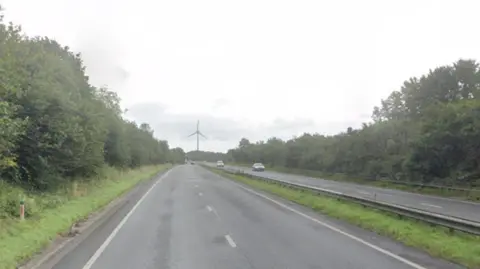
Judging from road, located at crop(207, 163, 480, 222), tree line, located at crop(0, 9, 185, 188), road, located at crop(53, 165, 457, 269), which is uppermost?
tree line, located at crop(0, 9, 185, 188)

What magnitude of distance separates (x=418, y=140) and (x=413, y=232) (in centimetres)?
3223

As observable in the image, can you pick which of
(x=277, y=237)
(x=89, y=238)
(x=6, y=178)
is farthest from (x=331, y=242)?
(x=6, y=178)

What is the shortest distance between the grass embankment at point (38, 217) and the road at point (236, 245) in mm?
992

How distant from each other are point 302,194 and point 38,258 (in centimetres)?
2209

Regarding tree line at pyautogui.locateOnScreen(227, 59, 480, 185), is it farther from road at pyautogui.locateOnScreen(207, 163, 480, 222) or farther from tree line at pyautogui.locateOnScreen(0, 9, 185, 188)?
tree line at pyautogui.locateOnScreen(0, 9, 185, 188)

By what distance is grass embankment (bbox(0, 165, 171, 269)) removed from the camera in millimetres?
12750

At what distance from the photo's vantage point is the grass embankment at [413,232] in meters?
12.7

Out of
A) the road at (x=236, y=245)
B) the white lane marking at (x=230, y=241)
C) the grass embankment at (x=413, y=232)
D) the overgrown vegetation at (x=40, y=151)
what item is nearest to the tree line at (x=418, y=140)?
the grass embankment at (x=413, y=232)

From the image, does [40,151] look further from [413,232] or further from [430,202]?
[430,202]

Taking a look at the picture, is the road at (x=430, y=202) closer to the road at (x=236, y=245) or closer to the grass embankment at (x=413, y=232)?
the grass embankment at (x=413, y=232)

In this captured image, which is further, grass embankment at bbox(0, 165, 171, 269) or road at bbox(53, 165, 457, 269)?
grass embankment at bbox(0, 165, 171, 269)

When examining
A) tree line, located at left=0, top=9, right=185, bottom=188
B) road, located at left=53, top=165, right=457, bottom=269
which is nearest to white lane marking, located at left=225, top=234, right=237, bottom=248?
road, located at left=53, top=165, right=457, bottom=269

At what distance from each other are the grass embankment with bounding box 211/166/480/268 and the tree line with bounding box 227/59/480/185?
20.2 metres

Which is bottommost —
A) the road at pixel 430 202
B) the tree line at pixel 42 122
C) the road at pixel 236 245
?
the road at pixel 236 245
